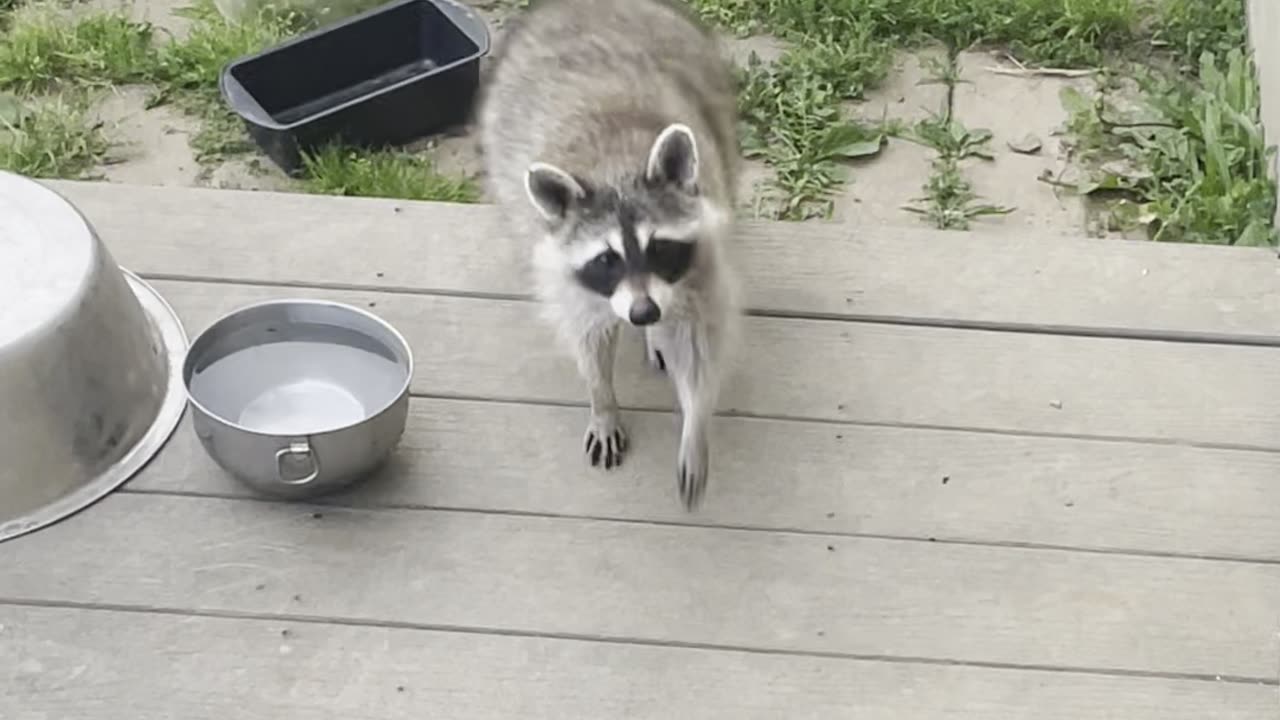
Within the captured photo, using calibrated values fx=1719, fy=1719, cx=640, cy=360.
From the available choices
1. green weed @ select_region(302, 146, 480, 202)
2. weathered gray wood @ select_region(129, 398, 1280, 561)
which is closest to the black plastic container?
green weed @ select_region(302, 146, 480, 202)

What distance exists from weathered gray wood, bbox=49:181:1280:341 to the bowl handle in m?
0.53

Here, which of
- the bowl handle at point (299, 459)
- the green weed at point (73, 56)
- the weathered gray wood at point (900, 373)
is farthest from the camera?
the green weed at point (73, 56)

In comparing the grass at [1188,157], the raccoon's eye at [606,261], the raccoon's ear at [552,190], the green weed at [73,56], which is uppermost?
the raccoon's ear at [552,190]

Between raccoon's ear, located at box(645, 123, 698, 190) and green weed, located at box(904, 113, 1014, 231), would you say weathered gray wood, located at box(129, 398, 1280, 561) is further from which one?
green weed, located at box(904, 113, 1014, 231)

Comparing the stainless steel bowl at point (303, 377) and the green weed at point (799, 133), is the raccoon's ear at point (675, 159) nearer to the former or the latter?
the stainless steel bowl at point (303, 377)

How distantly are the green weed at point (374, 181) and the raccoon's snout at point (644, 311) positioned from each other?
3.04 feet

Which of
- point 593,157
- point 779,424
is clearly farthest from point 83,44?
point 779,424

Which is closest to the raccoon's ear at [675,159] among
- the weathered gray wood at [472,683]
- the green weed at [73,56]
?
the weathered gray wood at [472,683]

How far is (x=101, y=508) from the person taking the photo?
2465mm

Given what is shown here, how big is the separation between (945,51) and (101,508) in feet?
6.42

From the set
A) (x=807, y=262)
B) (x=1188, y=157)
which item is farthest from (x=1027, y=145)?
(x=807, y=262)

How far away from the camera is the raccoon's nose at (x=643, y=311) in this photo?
231 cm

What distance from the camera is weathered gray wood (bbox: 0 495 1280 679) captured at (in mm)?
2330

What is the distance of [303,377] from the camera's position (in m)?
2.61
